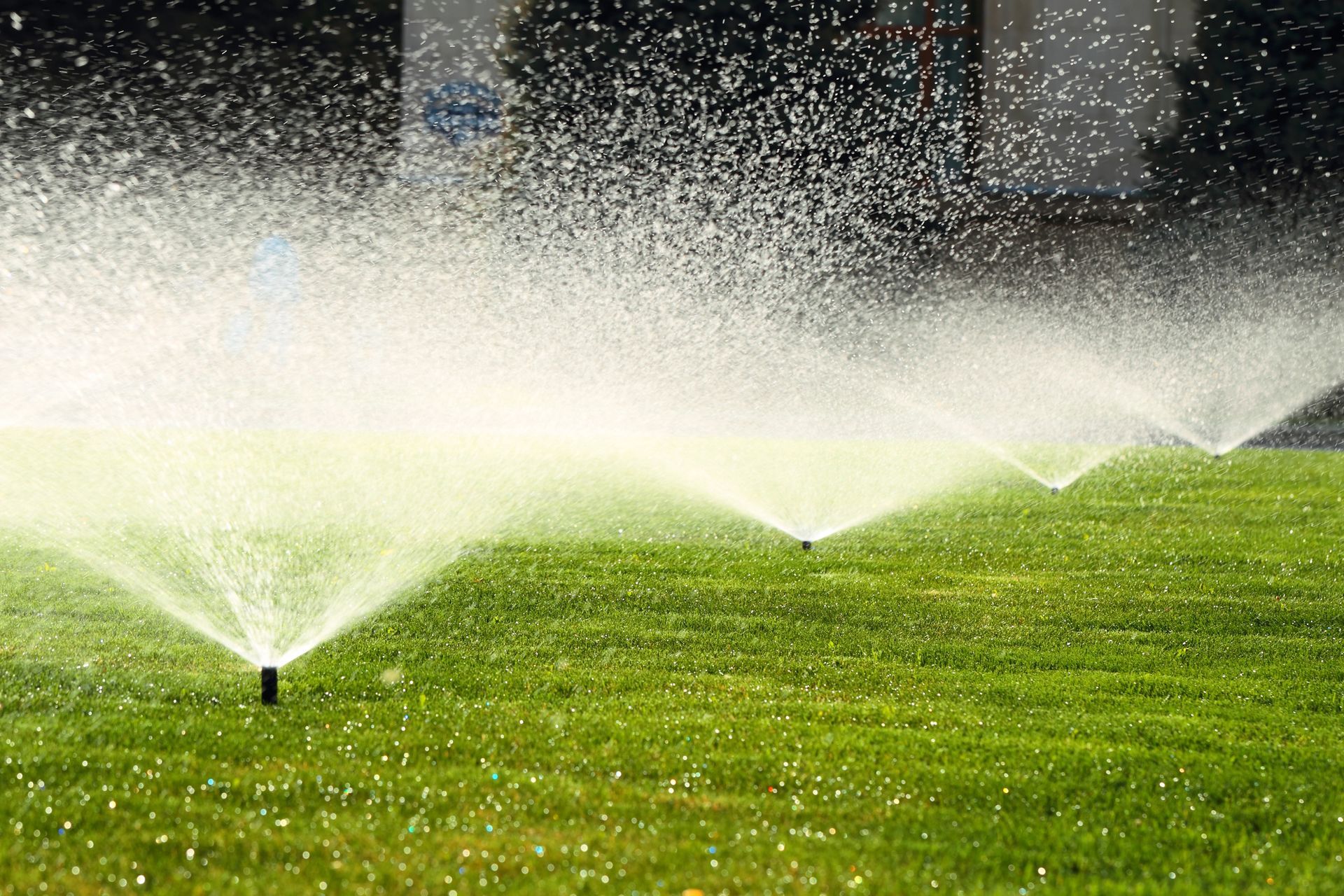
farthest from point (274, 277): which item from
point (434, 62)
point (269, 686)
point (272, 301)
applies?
point (269, 686)

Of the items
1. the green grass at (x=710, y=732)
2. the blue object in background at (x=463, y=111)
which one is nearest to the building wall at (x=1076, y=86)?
the blue object in background at (x=463, y=111)

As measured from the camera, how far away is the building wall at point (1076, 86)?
19.2 m

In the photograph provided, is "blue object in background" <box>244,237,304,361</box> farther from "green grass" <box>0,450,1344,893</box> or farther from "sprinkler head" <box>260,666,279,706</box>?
"sprinkler head" <box>260,666,279,706</box>

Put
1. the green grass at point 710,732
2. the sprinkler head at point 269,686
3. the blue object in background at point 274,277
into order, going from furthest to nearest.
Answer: the blue object in background at point 274,277, the sprinkler head at point 269,686, the green grass at point 710,732

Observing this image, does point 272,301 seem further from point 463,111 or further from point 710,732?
point 710,732

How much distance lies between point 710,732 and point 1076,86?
1785 cm

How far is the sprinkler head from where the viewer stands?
14.2 feet

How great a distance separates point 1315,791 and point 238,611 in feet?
13.8

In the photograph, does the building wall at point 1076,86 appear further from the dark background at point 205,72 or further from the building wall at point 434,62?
the dark background at point 205,72

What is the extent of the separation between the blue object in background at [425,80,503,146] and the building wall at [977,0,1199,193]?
297 inches

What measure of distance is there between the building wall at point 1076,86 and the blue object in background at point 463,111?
7552 millimetres

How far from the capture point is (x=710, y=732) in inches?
163

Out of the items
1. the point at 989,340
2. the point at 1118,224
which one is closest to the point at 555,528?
the point at 989,340

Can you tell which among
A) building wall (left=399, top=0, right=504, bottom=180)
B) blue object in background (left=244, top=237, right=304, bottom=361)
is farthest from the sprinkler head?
building wall (left=399, top=0, right=504, bottom=180)
